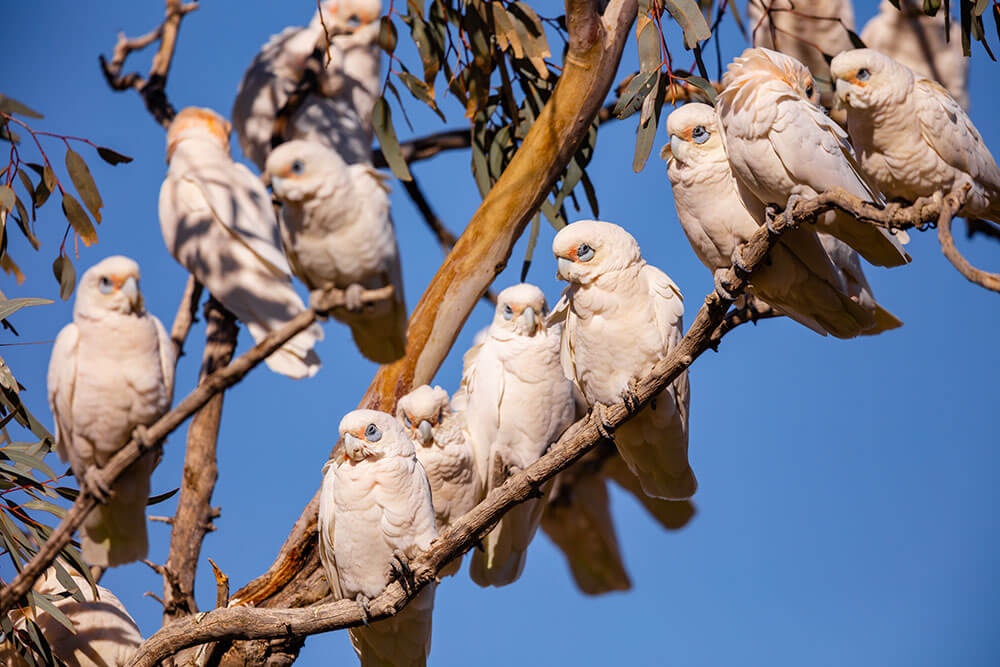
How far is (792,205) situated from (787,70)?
500 millimetres

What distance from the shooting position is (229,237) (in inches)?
139

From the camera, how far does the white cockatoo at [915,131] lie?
2086 millimetres

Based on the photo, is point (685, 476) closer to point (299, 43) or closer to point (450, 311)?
point (450, 311)

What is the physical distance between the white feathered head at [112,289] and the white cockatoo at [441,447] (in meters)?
0.84

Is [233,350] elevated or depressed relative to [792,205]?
elevated

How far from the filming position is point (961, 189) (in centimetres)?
205

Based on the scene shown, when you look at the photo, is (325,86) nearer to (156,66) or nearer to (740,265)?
(156,66)

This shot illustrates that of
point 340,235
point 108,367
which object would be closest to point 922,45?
point 340,235

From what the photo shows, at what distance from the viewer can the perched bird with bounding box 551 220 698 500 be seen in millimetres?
2299

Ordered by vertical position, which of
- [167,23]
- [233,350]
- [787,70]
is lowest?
[787,70]

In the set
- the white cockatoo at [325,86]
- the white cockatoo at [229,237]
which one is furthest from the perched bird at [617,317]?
the white cockatoo at [325,86]

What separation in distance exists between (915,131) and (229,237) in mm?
2365

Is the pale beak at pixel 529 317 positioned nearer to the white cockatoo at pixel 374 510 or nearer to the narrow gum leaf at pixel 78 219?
the white cockatoo at pixel 374 510

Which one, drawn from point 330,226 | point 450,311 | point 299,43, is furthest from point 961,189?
point 299,43
